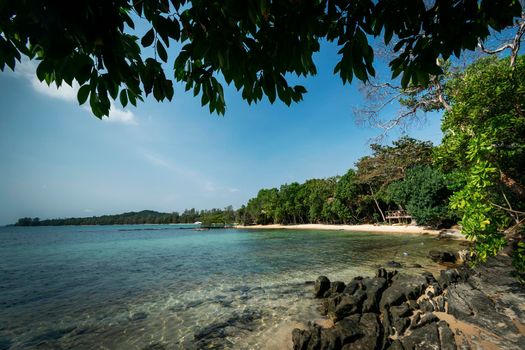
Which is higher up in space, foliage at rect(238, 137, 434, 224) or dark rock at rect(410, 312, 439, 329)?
foliage at rect(238, 137, 434, 224)

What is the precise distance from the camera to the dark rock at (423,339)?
183 inches

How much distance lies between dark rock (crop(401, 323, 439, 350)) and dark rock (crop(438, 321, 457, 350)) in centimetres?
8

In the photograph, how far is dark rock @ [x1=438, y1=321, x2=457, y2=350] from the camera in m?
4.55

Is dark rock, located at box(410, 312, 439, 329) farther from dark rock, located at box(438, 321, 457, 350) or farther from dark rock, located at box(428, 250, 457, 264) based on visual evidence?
dark rock, located at box(428, 250, 457, 264)

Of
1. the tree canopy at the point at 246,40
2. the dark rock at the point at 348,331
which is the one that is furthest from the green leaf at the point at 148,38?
the dark rock at the point at 348,331

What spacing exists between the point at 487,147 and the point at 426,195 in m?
26.6

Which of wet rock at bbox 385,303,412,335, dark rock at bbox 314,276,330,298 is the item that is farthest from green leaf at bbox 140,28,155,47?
dark rock at bbox 314,276,330,298

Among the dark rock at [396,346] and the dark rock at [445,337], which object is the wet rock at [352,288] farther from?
the dark rock at [396,346]

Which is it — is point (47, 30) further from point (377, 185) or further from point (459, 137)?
point (377, 185)

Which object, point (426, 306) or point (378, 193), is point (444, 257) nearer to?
point (426, 306)

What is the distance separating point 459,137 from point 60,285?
17617 mm

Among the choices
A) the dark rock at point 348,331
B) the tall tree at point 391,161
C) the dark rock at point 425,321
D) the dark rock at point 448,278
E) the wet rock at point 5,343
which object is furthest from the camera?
the tall tree at point 391,161

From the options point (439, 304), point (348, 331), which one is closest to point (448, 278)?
point (439, 304)

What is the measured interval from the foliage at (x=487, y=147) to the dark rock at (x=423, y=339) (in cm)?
243
